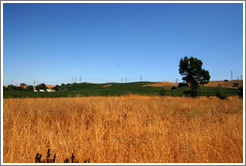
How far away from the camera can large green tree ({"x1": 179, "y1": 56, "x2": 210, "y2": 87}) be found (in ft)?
118

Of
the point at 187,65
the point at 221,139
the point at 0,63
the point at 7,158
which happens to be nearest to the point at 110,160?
the point at 7,158

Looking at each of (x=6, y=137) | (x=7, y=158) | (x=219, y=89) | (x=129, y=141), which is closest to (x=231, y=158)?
(x=129, y=141)

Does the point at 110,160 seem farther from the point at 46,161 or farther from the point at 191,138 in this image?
the point at 191,138

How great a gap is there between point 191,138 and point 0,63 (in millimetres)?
4078

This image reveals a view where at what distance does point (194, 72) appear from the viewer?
1419 inches

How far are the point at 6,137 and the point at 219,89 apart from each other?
19.6 metres

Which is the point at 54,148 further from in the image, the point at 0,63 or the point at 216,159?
the point at 216,159

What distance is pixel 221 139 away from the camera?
361cm

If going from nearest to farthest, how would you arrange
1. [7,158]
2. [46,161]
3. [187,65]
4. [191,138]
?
[46,161] < [7,158] < [191,138] < [187,65]

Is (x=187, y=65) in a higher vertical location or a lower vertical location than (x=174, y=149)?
higher

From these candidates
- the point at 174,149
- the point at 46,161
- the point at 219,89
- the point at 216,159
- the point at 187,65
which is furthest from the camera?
the point at 187,65

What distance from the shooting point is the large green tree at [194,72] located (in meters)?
35.9

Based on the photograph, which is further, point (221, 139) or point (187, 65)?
point (187, 65)

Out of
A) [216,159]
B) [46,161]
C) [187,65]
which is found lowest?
[216,159]
